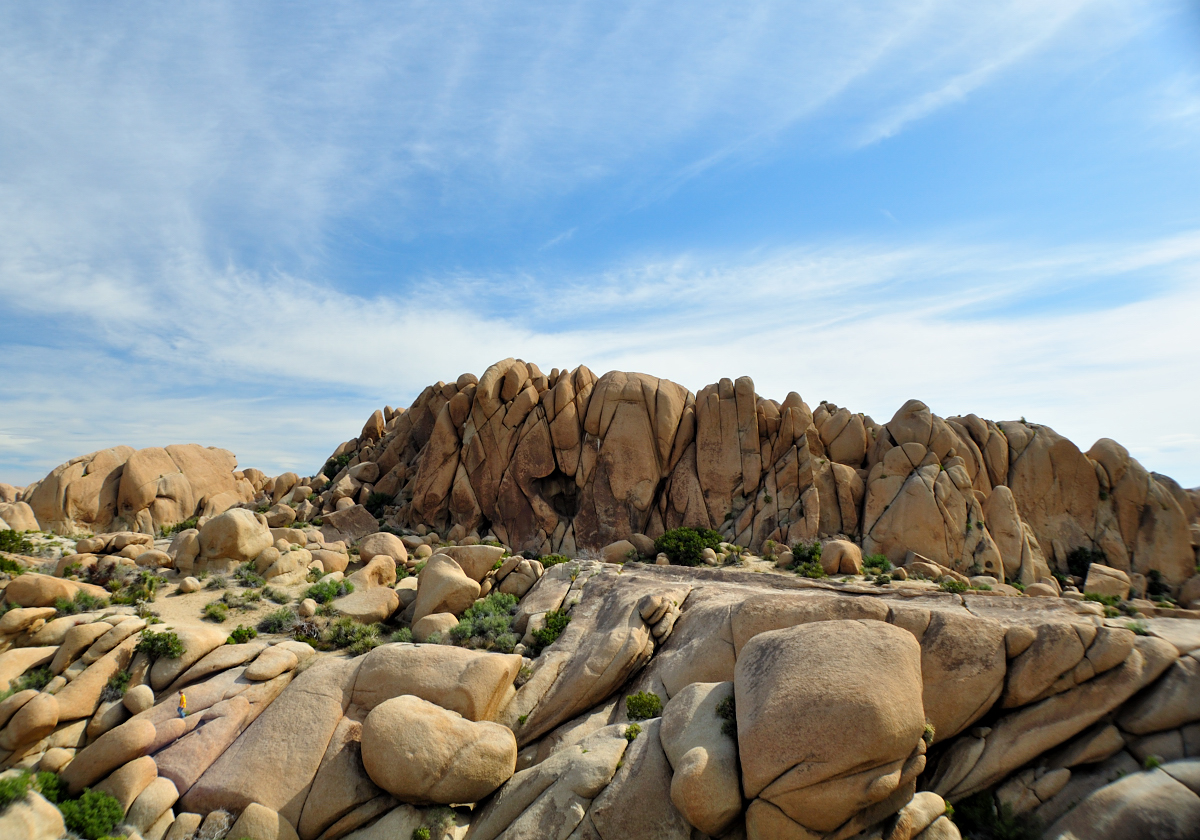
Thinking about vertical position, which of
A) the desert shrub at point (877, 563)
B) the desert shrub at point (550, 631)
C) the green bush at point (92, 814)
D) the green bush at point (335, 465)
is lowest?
the green bush at point (92, 814)

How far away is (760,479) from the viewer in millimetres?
48750

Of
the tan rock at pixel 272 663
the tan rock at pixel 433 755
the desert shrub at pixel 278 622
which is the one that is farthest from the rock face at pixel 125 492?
the tan rock at pixel 433 755

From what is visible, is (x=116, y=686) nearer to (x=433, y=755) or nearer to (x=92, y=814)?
(x=92, y=814)

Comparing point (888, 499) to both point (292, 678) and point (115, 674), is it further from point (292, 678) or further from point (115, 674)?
point (115, 674)

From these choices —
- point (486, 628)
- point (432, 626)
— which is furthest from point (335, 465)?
point (486, 628)

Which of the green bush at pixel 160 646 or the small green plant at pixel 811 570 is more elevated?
the green bush at pixel 160 646

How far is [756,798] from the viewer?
632 inches

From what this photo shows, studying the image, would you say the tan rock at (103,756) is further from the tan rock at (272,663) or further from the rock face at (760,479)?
the rock face at (760,479)

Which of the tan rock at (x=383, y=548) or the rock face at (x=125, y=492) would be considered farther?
the rock face at (x=125, y=492)

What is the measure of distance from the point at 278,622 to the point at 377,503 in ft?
86.1

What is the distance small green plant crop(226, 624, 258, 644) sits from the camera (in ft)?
85.8

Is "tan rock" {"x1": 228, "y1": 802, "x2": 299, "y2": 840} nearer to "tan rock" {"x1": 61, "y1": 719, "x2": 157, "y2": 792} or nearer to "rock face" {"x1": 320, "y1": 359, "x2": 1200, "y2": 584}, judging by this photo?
"tan rock" {"x1": 61, "y1": 719, "x2": 157, "y2": 792}

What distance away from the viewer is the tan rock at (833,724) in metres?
15.4

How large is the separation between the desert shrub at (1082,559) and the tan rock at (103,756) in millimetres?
56304
